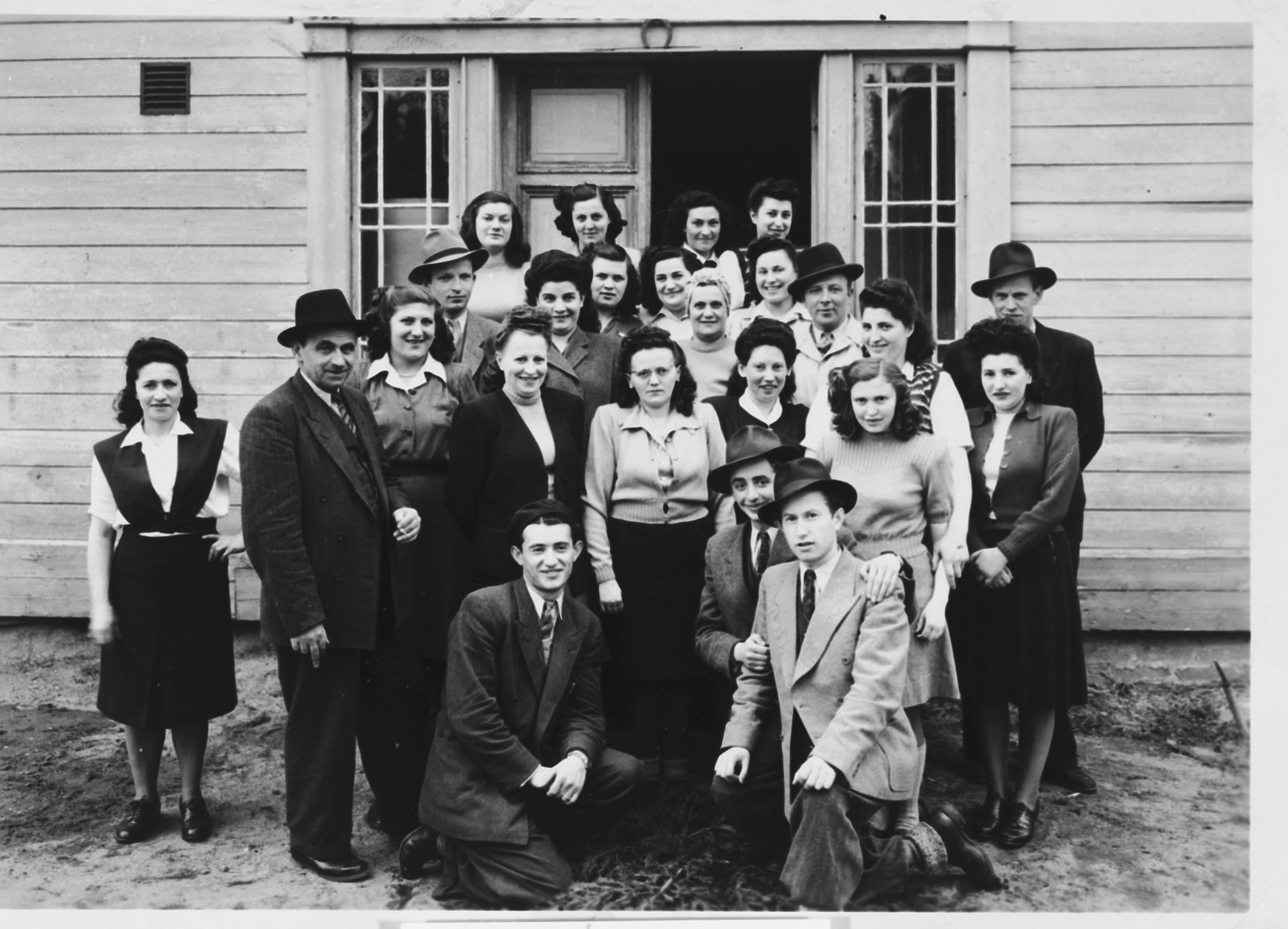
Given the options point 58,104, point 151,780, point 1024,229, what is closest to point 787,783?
point 151,780

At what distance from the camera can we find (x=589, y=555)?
13.8ft

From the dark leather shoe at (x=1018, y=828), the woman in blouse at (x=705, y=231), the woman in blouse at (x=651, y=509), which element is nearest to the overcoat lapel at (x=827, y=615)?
the woman in blouse at (x=651, y=509)

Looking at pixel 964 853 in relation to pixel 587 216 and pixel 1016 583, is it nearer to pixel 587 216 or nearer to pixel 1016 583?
pixel 1016 583

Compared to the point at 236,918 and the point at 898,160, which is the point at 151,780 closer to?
the point at 236,918

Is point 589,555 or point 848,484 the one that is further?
point 589,555

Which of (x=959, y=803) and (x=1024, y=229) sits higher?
(x=1024, y=229)

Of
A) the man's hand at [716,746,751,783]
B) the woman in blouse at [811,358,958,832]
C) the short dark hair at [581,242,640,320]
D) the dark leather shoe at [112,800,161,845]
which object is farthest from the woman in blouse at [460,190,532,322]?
the dark leather shoe at [112,800,161,845]

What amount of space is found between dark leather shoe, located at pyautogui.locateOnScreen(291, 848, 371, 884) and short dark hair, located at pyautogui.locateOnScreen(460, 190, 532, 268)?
2.59m

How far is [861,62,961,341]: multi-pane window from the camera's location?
601cm

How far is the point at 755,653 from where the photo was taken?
3836 millimetres

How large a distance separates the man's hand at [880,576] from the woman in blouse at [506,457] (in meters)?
1.06

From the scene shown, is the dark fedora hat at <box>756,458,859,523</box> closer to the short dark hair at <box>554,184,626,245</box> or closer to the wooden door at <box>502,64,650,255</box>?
the short dark hair at <box>554,184,626,245</box>

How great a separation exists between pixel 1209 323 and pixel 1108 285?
535 mm

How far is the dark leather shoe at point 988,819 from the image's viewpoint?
4.22 m
